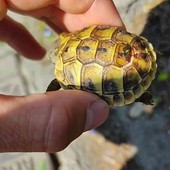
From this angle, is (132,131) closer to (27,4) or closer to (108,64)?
(108,64)

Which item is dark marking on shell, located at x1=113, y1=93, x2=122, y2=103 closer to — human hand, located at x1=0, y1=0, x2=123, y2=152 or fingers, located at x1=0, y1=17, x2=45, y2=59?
human hand, located at x1=0, y1=0, x2=123, y2=152

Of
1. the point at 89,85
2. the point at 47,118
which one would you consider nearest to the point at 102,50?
the point at 89,85

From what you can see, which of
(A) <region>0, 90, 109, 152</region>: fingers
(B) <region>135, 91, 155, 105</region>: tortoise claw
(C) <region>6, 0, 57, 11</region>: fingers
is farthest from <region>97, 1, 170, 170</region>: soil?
(A) <region>0, 90, 109, 152</region>: fingers

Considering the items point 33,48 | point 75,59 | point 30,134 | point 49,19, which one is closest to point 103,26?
point 75,59

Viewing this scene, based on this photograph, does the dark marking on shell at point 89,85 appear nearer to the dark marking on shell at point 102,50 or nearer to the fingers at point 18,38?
the dark marking on shell at point 102,50

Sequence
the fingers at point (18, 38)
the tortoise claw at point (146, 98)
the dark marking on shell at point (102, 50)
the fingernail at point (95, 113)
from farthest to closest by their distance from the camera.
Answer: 1. the fingers at point (18, 38)
2. the tortoise claw at point (146, 98)
3. the dark marking on shell at point (102, 50)
4. the fingernail at point (95, 113)

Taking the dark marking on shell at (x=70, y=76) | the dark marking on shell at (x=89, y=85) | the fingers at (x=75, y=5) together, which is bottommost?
the dark marking on shell at (x=89, y=85)

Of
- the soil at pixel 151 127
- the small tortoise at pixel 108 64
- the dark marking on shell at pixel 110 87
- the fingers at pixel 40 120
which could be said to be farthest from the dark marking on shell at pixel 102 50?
the soil at pixel 151 127
